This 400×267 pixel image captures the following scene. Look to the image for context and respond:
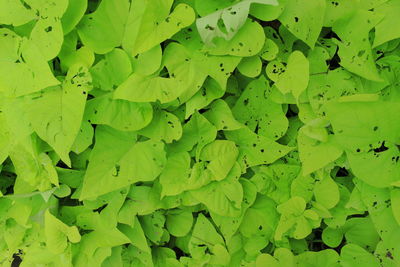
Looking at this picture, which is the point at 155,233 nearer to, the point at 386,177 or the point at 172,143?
the point at 172,143

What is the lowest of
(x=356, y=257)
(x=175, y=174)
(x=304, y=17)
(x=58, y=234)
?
(x=356, y=257)

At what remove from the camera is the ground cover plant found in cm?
80

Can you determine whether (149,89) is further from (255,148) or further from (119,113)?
(255,148)

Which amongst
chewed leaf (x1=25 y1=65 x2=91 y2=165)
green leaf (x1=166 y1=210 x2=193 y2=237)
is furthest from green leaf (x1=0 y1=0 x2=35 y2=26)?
green leaf (x1=166 y1=210 x2=193 y2=237)

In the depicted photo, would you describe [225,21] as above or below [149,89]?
above

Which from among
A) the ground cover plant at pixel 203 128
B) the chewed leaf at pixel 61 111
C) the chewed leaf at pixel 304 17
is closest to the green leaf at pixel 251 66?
the ground cover plant at pixel 203 128

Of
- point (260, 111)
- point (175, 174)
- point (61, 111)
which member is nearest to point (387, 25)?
point (260, 111)

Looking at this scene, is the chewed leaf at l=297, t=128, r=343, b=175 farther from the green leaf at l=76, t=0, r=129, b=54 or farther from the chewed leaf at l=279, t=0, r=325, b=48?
the green leaf at l=76, t=0, r=129, b=54

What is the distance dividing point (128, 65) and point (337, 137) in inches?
17.6

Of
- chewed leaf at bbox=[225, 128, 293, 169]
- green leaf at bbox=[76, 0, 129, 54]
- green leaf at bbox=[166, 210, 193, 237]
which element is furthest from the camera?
green leaf at bbox=[166, 210, 193, 237]

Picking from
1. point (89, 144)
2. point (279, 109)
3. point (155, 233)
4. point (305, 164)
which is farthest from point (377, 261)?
point (89, 144)

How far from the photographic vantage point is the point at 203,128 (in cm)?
93

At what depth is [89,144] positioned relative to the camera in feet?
3.02

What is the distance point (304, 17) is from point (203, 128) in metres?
0.32
